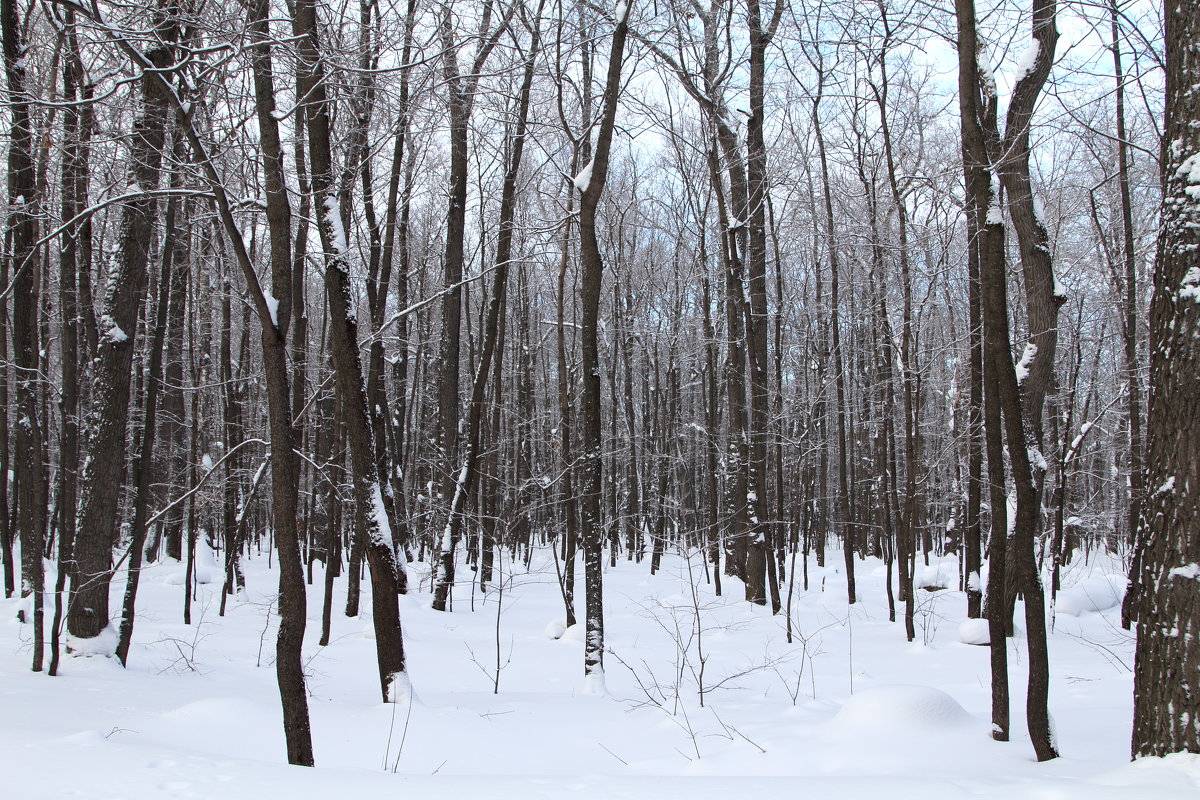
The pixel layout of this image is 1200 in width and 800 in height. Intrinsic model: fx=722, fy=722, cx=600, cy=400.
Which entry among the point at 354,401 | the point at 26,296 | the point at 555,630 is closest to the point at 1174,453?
the point at 354,401

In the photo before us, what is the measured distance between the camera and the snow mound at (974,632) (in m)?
10.5

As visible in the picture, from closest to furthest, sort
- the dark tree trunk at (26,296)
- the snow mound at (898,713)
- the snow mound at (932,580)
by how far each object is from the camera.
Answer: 1. the snow mound at (898,713)
2. the dark tree trunk at (26,296)
3. the snow mound at (932,580)

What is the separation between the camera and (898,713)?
4875 mm

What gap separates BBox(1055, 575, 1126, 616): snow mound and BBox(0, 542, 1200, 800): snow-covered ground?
3.64ft

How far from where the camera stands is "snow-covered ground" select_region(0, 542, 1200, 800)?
11.6ft

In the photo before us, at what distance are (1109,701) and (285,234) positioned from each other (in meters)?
8.26

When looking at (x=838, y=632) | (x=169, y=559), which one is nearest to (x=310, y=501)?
(x=169, y=559)

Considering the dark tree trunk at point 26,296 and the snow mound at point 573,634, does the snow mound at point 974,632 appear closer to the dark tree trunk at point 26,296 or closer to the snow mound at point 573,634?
the snow mound at point 573,634

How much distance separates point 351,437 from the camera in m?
6.41

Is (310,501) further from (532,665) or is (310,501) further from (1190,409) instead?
(1190,409)

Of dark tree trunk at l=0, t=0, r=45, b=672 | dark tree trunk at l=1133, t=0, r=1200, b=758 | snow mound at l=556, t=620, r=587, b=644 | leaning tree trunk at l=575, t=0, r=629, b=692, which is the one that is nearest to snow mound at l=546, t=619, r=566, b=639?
snow mound at l=556, t=620, r=587, b=644

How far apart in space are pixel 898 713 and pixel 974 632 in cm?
685

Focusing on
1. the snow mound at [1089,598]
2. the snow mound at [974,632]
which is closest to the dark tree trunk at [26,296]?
the snow mound at [974,632]

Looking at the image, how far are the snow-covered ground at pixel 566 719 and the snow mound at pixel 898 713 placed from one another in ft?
0.04
